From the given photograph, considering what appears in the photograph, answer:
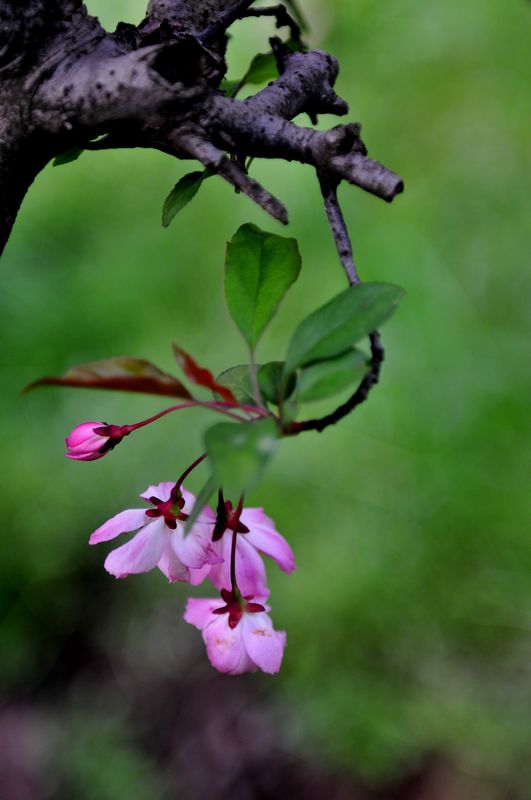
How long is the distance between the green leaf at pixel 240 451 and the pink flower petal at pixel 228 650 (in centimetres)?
24

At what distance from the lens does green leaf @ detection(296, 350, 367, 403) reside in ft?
1.35

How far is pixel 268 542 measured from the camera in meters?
0.59

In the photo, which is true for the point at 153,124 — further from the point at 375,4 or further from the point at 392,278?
the point at 375,4

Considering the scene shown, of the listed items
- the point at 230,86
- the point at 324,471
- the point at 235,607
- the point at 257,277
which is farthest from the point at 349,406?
the point at 324,471

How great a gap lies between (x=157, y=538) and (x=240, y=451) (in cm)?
21

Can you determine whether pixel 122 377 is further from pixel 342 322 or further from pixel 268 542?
pixel 268 542

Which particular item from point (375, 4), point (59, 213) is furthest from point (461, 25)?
point (59, 213)

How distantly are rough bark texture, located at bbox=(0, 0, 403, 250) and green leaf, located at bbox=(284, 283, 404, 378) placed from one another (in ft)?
0.16

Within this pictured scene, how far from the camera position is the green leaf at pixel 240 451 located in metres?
0.36

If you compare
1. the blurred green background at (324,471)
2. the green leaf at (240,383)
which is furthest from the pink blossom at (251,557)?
the blurred green background at (324,471)

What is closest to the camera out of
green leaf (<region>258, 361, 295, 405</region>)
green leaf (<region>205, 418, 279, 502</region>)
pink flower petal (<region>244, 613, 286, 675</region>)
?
green leaf (<region>205, 418, 279, 502</region>)

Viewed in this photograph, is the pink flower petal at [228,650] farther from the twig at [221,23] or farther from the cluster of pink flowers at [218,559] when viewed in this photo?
the twig at [221,23]

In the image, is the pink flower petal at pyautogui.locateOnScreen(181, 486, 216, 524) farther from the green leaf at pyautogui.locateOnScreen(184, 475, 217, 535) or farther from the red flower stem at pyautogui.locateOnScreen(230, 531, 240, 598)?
the green leaf at pyautogui.locateOnScreen(184, 475, 217, 535)

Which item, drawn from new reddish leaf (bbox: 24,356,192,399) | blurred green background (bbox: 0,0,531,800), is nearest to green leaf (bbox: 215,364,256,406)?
new reddish leaf (bbox: 24,356,192,399)
